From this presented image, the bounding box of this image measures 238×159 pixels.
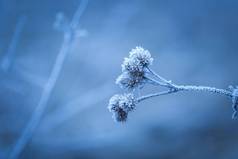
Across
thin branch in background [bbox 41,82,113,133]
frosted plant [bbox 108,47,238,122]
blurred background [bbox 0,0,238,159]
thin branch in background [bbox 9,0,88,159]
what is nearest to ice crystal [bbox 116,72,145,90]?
frosted plant [bbox 108,47,238,122]

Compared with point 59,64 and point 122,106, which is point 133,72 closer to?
point 122,106

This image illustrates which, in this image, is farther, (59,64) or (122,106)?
(59,64)

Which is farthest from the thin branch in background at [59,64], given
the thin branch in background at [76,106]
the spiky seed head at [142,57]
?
the thin branch in background at [76,106]

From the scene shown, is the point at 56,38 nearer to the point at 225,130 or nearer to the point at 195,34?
the point at 195,34

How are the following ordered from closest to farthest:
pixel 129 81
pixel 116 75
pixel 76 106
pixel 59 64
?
1. pixel 129 81
2. pixel 59 64
3. pixel 76 106
4. pixel 116 75

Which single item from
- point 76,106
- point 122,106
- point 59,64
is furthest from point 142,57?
point 76,106

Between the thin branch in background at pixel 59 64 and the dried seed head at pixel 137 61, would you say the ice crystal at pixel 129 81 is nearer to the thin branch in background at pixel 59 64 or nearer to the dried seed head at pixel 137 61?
the dried seed head at pixel 137 61
